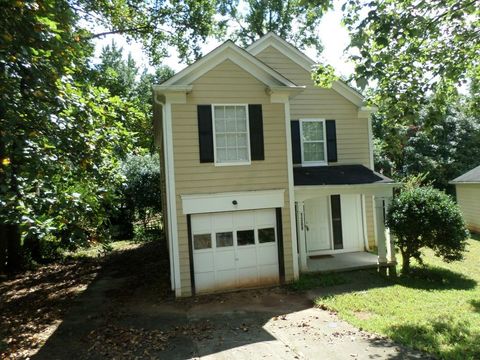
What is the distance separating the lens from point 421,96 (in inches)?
396

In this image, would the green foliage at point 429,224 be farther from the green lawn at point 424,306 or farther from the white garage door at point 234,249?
the white garage door at point 234,249

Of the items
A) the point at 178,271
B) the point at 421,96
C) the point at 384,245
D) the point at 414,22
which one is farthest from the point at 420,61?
the point at 178,271

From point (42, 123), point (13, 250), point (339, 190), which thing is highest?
point (42, 123)

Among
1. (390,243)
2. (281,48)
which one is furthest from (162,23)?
(390,243)

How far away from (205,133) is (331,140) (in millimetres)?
5570

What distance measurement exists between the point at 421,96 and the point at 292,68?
559cm

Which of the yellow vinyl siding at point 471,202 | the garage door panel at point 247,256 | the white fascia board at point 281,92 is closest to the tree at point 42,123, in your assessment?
the garage door panel at point 247,256

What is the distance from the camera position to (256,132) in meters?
11.3

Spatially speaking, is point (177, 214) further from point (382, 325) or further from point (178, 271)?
point (382, 325)

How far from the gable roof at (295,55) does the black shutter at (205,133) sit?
14.3ft

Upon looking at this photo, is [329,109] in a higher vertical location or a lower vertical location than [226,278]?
higher

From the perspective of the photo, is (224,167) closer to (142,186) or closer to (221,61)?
(221,61)

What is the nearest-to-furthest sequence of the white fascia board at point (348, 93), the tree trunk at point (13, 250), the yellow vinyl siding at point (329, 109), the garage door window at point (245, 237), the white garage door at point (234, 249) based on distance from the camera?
the white garage door at point (234, 249) → the garage door window at point (245, 237) → the yellow vinyl siding at point (329, 109) → the white fascia board at point (348, 93) → the tree trunk at point (13, 250)

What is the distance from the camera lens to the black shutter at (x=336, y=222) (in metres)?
14.6
